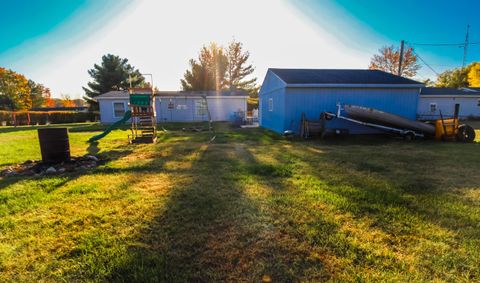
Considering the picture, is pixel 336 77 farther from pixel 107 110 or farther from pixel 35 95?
pixel 35 95

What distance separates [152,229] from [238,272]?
4.04ft

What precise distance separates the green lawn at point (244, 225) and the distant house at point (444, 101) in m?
18.5

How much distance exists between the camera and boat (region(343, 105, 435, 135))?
912 cm

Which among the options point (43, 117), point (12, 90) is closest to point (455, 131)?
point (43, 117)

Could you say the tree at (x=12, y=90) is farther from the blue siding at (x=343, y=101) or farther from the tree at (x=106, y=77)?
the blue siding at (x=343, y=101)

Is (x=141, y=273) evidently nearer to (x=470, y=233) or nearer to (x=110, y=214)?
(x=110, y=214)

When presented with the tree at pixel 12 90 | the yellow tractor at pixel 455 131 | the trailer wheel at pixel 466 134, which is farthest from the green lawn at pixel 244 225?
the tree at pixel 12 90

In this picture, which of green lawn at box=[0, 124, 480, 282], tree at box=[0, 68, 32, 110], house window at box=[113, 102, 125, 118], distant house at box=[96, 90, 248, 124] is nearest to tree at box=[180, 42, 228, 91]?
distant house at box=[96, 90, 248, 124]

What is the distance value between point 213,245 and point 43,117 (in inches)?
1229

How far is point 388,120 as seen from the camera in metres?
9.27

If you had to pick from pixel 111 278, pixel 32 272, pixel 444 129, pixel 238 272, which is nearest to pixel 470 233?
pixel 238 272

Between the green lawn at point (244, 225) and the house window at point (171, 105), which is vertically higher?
the house window at point (171, 105)

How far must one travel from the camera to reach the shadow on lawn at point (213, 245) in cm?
183

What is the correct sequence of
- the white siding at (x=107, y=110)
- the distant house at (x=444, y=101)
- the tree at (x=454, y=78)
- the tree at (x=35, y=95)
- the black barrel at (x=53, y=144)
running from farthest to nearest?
the tree at (x=35, y=95)
the tree at (x=454, y=78)
the white siding at (x=107, y=110)
the distant house at (x=444, y=101)
the black barrel at (x=53, y=144)
